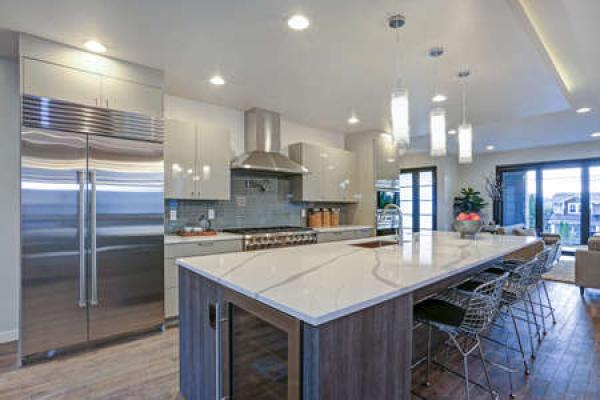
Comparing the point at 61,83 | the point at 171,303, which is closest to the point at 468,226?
the point at 171,303

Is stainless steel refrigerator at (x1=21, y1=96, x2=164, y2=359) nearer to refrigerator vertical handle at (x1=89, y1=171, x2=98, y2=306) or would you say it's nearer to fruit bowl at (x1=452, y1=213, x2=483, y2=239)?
refrigerator vertical handle at (x1=89, y1=171, x2=98, y2=306)

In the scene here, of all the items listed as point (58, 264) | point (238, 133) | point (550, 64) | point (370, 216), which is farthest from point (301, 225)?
point (550, 64)

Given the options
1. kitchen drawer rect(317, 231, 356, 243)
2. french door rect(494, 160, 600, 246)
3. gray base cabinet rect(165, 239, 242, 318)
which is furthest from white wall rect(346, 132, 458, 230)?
french door rect(494, 160, 600, 246)

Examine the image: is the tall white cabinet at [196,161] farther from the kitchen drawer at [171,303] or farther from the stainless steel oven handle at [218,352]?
the stainless steel oven handle at [218,352]

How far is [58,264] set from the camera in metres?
2.59

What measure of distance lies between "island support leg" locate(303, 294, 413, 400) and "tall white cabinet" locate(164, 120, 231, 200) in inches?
112

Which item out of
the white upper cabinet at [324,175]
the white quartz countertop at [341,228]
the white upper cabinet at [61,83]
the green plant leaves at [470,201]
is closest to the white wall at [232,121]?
the white upper cabinet at [324,175]

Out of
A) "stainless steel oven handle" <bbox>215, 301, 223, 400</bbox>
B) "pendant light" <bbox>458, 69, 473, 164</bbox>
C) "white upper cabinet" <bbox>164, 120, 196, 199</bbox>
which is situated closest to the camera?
"stainless steel oven handle" <bbox>215, 301, 223, 400</bbox>

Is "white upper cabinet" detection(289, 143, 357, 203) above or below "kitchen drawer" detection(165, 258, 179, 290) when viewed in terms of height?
above

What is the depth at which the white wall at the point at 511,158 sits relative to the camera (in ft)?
24.5

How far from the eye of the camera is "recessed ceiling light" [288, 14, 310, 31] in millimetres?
2223

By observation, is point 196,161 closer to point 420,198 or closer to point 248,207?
point 248,207

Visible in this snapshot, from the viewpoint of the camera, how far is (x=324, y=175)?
505cm

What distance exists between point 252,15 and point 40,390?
115 inches
